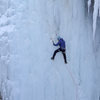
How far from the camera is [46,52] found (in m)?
4.51

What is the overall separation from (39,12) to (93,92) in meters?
1.93

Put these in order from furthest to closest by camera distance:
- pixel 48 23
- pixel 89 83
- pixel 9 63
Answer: pixel 89 83 → pixel 48 23 → pixel 9 63

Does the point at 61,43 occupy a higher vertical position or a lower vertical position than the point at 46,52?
higher

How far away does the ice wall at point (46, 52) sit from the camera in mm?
4289

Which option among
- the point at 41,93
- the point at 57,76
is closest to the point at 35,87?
the point at 41,93

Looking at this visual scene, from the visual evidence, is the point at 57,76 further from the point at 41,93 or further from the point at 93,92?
the point at 93,92

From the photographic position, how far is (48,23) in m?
4.55

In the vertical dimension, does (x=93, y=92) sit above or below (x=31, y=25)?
below

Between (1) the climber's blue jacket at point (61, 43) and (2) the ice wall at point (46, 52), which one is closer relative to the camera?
(2) the ice wall at point (46, 52)

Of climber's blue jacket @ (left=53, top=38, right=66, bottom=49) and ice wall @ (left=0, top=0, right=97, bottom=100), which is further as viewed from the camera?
climber's blue jacket @ (left=53, top=38, right=66, bottom=49)

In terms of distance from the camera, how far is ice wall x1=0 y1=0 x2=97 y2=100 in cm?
429

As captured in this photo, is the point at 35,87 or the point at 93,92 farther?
the point at 93,92

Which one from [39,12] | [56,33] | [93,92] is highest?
[39,12]

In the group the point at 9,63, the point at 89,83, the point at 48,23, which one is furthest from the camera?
the point at 89,83
